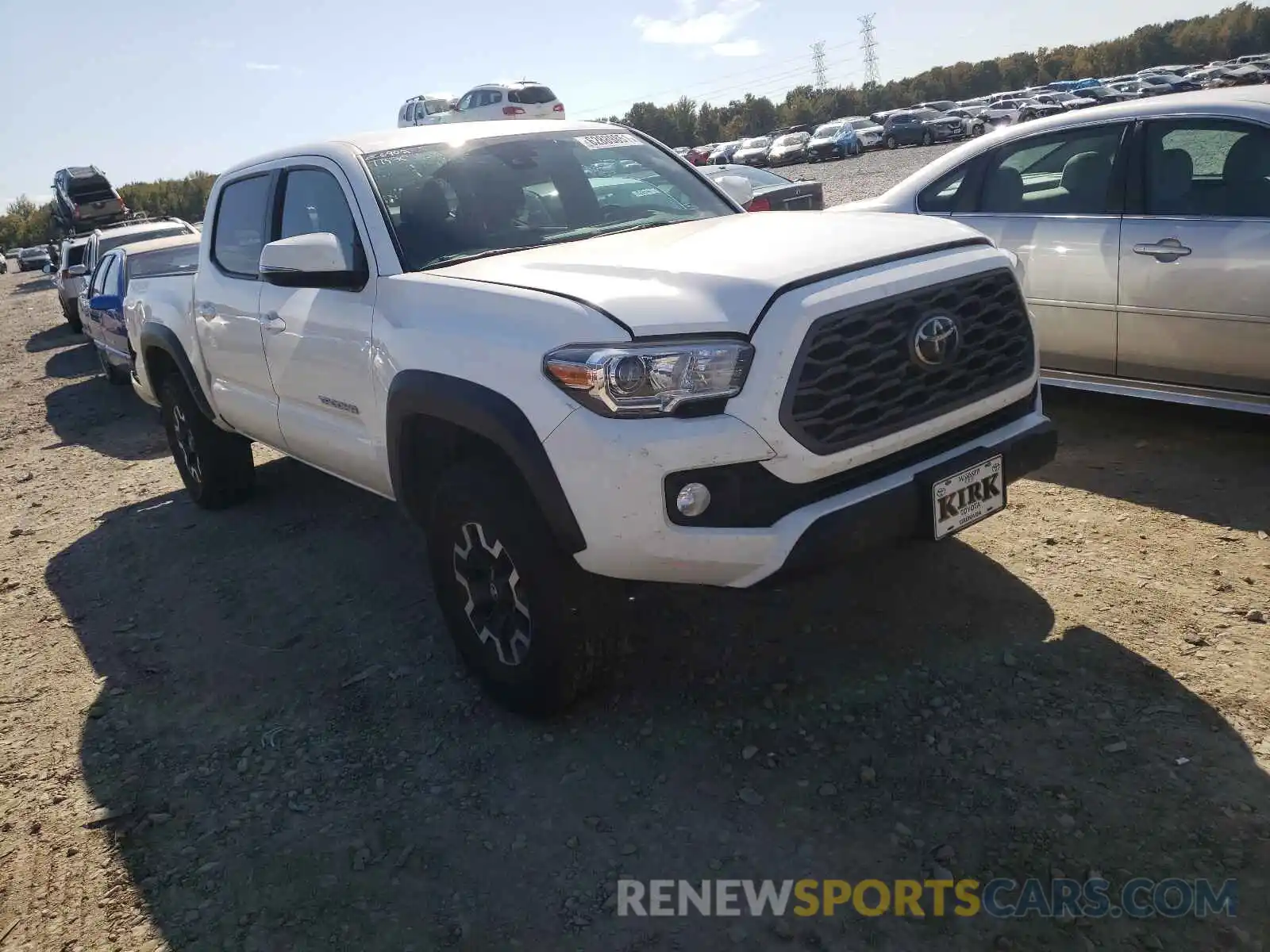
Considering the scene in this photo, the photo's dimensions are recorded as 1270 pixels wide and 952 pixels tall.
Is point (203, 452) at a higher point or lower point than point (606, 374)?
A: lower

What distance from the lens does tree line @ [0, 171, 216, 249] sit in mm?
63375

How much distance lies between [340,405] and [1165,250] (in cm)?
383

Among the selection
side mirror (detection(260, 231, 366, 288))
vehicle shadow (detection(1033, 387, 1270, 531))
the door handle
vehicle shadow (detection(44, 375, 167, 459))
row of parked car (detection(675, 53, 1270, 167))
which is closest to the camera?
side mirror (detection(260, 231, 366, 288))

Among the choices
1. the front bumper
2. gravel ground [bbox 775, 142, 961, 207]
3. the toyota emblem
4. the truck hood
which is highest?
the truck hood

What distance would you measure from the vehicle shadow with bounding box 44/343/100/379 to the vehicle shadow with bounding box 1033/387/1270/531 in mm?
12781

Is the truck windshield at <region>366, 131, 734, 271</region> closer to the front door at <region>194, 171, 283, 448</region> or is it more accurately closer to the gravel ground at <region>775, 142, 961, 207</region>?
the front door at <region>194, 171, 283, 448</region>

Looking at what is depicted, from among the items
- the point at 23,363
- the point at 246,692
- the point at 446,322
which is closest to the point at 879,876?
the point at 446,322

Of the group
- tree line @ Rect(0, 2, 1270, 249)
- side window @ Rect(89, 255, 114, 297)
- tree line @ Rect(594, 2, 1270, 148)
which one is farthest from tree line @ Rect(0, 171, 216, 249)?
side window @ Rect(89, 255, 114, 297)

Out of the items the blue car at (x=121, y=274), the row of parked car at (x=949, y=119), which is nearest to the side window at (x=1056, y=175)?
the blue car at (x=121, y=274)

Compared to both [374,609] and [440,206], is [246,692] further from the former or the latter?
[440,206]

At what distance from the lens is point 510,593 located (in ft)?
11.0

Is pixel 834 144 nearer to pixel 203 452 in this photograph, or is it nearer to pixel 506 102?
pixel 506 102

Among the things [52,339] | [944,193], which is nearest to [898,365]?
[944,193]

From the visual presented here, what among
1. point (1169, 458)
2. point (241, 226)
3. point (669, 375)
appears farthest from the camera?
point (241, 226)
